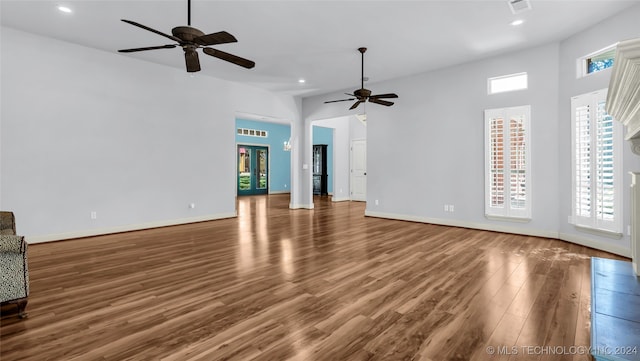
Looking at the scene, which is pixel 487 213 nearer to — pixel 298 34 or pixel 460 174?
pixel 460 174

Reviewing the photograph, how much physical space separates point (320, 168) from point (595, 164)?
30.5ft

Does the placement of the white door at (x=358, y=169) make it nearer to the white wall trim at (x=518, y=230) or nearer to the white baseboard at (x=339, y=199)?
the white baseboard at (x=339, y=199)

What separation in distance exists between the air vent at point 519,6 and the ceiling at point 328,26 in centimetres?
10

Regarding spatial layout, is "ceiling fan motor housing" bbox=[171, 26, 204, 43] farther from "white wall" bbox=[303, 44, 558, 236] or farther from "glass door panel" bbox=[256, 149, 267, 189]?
"glass door panel" bbox=[256, 149, 267, 189]

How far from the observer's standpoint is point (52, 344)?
6.72 feet

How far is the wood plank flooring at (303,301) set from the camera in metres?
2.01

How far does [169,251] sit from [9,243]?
2239 mm

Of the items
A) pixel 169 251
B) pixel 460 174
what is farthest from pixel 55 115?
pixel 460 174

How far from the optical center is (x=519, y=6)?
4.04 meters

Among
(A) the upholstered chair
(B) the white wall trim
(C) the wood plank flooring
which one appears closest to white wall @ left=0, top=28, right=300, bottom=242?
(C) the wood plank flooring

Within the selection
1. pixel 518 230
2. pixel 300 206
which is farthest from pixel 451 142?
pixel 300 206

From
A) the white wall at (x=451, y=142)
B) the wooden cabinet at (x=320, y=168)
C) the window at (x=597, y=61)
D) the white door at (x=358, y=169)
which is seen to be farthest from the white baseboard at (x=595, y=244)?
the wooden cabinet at (x=320, y=168)

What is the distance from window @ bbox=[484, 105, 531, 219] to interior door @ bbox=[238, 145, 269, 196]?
985 centimetres

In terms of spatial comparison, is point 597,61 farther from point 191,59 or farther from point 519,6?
point 191,59
